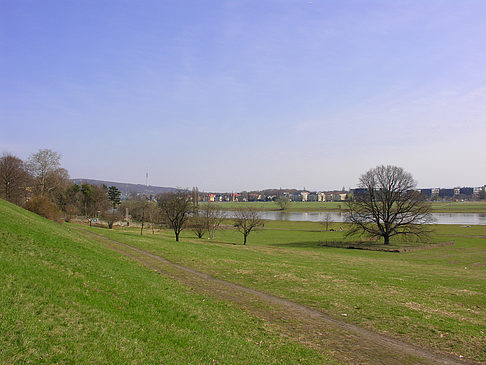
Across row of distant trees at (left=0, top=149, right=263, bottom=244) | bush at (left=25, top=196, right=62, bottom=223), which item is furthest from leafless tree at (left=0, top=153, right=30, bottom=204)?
bush at (left=25, top=196, right=62, bottom=223)

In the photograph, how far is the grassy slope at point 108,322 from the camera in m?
6.46

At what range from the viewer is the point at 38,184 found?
63781mm

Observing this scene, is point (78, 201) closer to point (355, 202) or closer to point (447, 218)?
point (355, 202)

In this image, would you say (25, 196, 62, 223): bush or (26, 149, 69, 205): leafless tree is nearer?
(25, 196, 62, 223): bush

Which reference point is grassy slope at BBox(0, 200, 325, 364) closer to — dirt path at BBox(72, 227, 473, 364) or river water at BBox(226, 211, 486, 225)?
dirt path at BBox(72, 227, 473, 364)

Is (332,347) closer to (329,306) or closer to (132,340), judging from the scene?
(329,306)

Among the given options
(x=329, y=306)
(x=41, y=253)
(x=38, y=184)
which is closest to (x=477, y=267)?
(x=329, y=306)

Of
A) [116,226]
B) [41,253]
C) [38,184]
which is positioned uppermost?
[38,184]

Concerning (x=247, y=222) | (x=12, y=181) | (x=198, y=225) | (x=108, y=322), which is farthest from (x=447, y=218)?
(x=108, y=322)

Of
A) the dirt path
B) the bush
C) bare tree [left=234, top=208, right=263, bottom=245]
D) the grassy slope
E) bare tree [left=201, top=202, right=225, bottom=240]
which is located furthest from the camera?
bare tree [left=201, top=202, right=225, bottom=240]

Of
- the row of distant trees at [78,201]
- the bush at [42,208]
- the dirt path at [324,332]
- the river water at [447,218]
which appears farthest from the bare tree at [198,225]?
the dirt path at [324,332]

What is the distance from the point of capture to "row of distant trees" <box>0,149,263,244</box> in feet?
146

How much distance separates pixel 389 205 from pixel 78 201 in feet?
242

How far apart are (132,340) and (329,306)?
286 inches
